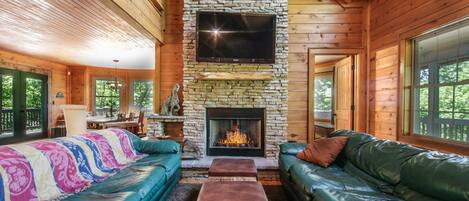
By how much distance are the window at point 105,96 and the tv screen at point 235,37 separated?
6512 mm

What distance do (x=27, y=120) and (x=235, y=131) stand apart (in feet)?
21.4

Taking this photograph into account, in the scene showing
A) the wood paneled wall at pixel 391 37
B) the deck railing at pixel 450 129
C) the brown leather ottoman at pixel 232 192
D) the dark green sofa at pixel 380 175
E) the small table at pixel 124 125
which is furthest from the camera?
the small table at pixel 124 125

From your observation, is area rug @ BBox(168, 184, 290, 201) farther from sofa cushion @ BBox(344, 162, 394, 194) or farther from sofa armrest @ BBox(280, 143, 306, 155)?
sofa cushion @ BBox(344, 162, 394, 194)

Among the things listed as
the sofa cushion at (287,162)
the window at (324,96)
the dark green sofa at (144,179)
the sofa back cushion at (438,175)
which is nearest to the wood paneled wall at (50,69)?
the dark green sofa at (144,179)

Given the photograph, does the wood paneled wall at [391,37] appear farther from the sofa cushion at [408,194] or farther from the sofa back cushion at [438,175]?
the sofa cushion at [408,194]

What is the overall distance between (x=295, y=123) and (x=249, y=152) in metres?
1.02

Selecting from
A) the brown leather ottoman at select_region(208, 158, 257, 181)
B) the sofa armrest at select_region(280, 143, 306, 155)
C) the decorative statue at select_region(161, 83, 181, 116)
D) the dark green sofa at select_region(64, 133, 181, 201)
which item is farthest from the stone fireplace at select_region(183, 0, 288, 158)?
the brown leather ottoman at select_region(208, 158, 257, 181)

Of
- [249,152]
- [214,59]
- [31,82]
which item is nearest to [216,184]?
[249,152]

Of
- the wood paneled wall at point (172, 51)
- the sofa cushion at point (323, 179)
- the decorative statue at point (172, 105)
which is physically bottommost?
the sofa cushion at point (323, 179)

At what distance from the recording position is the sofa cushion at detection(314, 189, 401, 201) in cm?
201

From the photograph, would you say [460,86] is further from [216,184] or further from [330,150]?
[216,184]

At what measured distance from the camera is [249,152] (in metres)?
4.56

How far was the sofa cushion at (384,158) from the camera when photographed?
2236 millimetres

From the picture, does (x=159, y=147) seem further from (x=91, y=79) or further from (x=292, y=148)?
(x=91, y=79)
